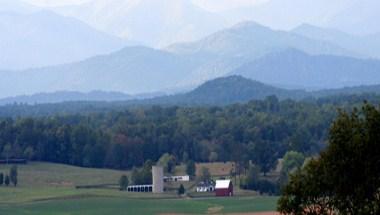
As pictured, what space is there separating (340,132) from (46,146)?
60.3m

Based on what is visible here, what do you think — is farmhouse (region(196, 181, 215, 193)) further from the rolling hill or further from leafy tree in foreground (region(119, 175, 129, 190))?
the rolling hill

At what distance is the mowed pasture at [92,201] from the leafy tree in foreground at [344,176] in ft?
86.7

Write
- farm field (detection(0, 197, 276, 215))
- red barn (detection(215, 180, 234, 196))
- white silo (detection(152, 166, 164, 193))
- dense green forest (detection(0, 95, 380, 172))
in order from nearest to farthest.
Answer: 1. farm field (detection(0, 197, 276, 215))
2. red barn (detection(215, 180, 234, 196))
3. white silo (detection(152, 166, 164, 193))
4. dense green forest (detection(0, 95, 380, 172))

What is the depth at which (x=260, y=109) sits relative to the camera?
10206 centimetres

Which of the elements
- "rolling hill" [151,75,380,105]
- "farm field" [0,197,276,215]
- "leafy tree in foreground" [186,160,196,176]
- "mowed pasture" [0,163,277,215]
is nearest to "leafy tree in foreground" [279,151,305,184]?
"leafy tree in foreground" [186,160,196,176]

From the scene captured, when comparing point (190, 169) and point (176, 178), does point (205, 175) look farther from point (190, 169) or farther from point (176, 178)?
point (190, 169)

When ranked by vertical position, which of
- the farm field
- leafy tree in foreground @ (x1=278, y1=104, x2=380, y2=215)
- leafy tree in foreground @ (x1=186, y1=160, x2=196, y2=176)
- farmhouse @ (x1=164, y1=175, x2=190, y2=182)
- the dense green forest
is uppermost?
the dense green forest

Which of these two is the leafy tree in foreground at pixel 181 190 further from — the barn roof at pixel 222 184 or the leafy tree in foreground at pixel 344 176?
the leafy tree in foreground at pixel 344 176

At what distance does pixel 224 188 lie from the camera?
194ft

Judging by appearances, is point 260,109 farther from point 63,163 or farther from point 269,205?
point 269,205

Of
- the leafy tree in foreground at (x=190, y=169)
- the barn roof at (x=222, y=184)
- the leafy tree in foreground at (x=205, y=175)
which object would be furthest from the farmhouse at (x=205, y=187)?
the leafy tree in foreground at (x=190, y=169)

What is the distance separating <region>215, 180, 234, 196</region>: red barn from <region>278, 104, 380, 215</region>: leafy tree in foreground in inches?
1565

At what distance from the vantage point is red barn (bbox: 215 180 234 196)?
5850cm

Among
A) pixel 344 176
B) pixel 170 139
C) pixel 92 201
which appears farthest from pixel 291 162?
pixel 344 176
